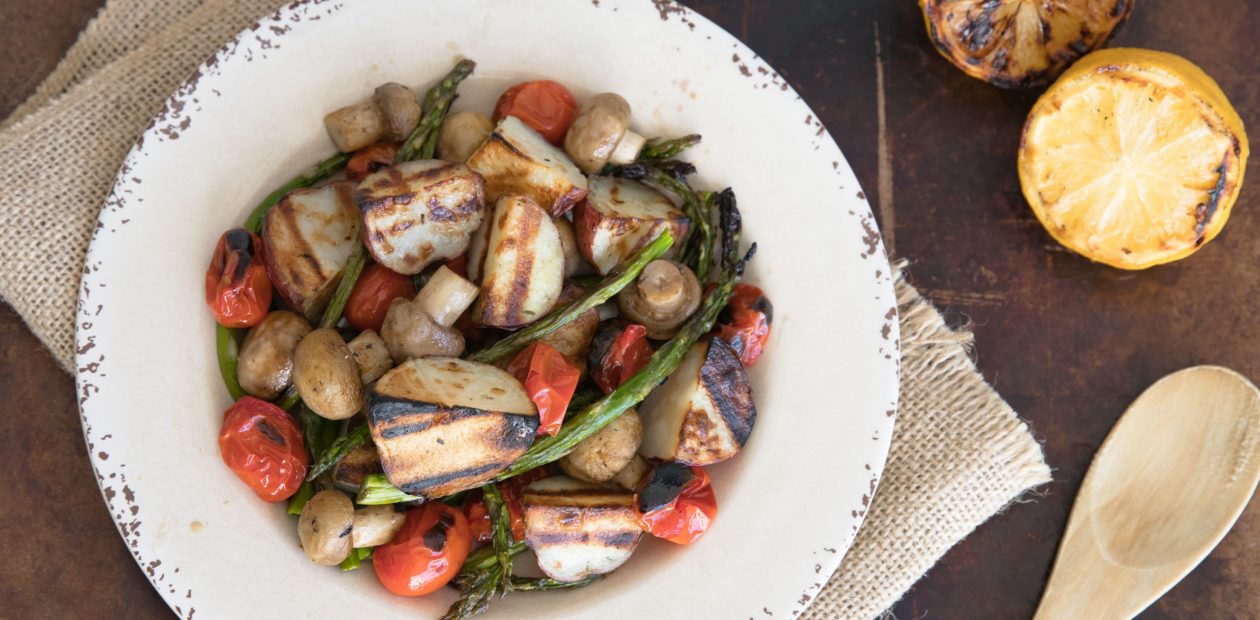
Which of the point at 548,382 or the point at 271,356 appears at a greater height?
the point at 271,356

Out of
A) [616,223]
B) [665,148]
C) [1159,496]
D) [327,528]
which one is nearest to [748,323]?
[616,223]

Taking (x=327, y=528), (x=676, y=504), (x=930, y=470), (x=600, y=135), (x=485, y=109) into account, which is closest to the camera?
(x=327, y=528)

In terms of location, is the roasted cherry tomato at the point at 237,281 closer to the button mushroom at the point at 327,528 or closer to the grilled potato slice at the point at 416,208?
the grilled potato slice at the point at 416,208

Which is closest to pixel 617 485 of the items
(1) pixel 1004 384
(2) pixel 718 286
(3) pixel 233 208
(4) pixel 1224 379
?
(2) pixel 718 286

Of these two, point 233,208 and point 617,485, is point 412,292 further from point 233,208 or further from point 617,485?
point 617,485

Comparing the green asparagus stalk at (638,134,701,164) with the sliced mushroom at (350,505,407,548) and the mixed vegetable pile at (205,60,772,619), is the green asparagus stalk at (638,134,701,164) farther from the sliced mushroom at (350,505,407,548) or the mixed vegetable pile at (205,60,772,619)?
the sliced mushroom at (350,505,407,548)

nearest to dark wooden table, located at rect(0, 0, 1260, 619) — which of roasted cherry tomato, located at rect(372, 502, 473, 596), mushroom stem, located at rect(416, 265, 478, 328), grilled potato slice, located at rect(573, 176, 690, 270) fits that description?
grilled potato slice, located at rect(573, 176, 690, 270)

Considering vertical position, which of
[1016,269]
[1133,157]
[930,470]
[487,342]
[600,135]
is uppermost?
[600,135]

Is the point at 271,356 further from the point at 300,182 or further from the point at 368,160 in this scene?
the point at 368,160
